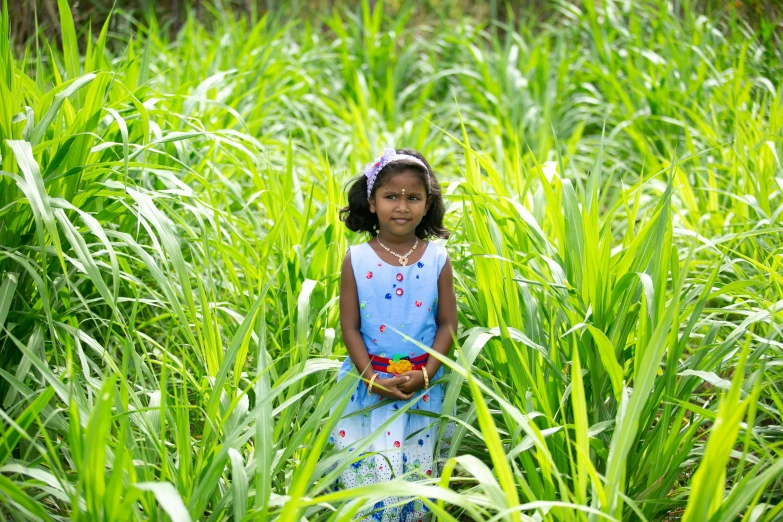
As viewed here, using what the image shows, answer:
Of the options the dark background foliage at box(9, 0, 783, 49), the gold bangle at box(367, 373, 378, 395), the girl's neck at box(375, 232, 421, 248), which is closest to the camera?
the gold bangle at box(367, 373, 378, 395)

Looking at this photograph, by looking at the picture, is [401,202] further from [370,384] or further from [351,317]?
[370,384]

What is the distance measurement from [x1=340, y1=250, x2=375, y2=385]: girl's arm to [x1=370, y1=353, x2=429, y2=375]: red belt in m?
0.01

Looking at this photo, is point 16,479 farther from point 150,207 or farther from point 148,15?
point 148,15

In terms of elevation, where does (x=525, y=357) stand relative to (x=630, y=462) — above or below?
above

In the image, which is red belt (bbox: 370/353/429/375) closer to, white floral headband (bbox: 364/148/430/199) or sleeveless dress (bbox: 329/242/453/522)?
sleeveless dress (bbox: 329/242/453/522)

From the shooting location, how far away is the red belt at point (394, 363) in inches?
65.8

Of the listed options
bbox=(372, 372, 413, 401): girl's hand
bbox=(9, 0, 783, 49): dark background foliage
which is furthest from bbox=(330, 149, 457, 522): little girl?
bbox=(9, 0, 783, 49): dark background foliage

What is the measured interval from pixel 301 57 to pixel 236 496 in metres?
3.83

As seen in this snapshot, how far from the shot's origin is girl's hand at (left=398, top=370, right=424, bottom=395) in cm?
163

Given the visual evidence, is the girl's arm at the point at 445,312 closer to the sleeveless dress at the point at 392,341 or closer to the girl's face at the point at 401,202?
the sleeveless dress at the point at 392,341

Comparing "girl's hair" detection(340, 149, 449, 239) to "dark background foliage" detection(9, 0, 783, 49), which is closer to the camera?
"girl's hair" detection(340, 149, 449, 239)

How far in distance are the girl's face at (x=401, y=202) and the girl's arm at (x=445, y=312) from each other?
0.41 ft

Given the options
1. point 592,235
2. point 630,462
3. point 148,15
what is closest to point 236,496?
point 630,462

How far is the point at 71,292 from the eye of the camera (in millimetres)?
1908
